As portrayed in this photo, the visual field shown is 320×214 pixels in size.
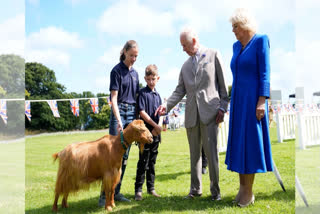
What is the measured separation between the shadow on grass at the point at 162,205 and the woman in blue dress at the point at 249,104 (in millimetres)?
426

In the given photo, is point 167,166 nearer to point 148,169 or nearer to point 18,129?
point 148,169

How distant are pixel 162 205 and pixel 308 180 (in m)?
1.96

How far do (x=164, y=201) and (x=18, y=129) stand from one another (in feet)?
7.14

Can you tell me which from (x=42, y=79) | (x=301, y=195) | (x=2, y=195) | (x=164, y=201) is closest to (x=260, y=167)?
(x=301, y=195)

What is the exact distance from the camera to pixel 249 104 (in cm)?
346

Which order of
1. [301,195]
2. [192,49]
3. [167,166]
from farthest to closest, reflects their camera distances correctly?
[167,166] < [192,49] < [301,195]

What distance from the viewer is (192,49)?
153 inches

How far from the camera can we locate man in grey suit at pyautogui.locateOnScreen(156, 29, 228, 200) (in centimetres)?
377

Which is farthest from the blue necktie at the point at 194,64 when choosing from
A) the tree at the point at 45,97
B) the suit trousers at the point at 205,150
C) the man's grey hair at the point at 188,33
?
the tree at the point at 45,97

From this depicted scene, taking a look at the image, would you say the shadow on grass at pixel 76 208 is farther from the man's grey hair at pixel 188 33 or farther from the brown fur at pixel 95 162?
the man's grey hair at pixel 188 33

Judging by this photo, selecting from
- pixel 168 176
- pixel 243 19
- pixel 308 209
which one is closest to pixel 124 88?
pixel 243 19

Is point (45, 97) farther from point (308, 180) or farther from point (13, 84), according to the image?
point (308, 180)

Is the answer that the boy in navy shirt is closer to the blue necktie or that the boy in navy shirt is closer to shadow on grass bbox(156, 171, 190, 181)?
the blue necktie

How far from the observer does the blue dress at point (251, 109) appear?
132 inches
